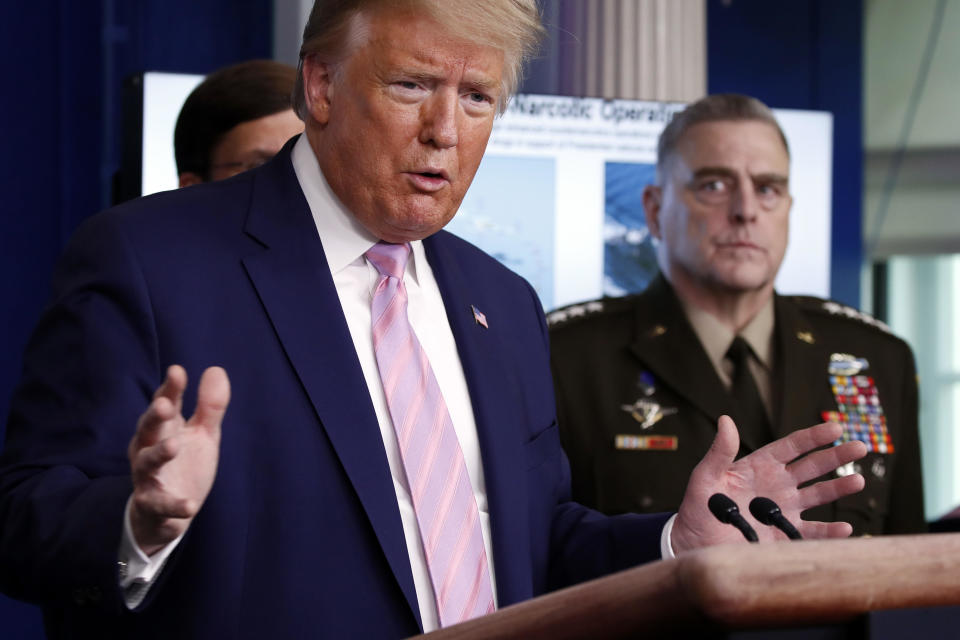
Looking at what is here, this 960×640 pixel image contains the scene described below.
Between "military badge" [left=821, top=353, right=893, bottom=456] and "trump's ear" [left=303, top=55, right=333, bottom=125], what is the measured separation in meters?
1.55

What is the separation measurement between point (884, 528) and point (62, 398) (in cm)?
206

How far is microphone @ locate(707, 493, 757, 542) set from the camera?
1255 mm

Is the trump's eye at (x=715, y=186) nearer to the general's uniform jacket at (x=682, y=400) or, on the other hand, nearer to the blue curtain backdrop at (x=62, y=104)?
the general's uniform jacket at (x=682, y=400)

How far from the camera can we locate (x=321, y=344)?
1.46 metres

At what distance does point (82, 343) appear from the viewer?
132cm

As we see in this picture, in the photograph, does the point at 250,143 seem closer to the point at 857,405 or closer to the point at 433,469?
the point at 433,469

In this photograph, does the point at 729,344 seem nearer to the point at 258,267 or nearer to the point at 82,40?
the point at 258,267

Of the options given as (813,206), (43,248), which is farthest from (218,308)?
(43,248)

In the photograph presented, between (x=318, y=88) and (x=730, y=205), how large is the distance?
51.5 inches

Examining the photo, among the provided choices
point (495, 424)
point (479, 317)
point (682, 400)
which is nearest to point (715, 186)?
point (682, 400)

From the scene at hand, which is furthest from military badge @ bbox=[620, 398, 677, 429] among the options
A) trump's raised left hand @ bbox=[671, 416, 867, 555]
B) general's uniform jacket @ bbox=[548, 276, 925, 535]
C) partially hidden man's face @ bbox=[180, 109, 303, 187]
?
trump's raised left hand @ bbox=[671, 416, 867, 555]

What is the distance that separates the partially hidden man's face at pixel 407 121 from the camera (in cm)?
154

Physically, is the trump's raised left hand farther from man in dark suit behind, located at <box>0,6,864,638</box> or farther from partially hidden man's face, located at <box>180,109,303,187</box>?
partially hidden man's face, located at <box>180,109,303,187</box>

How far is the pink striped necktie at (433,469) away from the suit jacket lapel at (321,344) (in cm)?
5
